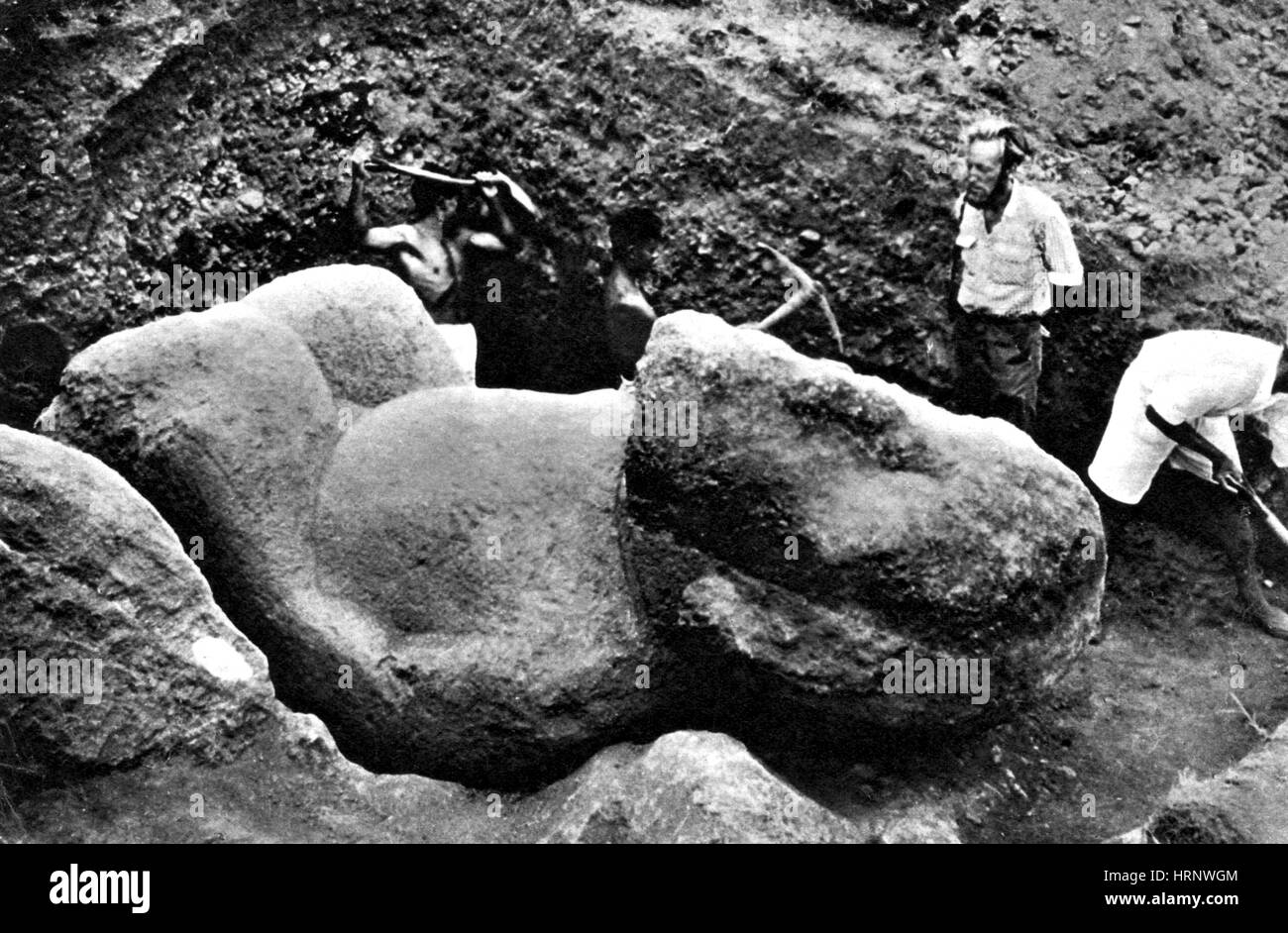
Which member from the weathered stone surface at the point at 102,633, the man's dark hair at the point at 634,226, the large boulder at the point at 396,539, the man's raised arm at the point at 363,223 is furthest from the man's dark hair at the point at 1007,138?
the weathered stone surface at the point at 102,633

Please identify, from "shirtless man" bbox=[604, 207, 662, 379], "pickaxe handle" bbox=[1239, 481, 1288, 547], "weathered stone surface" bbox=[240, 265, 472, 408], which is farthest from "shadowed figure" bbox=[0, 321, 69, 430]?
"pickaxe handle" bbox=[1239, 481, 1288, 547]

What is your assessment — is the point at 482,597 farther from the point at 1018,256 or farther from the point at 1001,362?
the point at 1018,256

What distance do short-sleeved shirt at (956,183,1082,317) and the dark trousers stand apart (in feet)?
0.20

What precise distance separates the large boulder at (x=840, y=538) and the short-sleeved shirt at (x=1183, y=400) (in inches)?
40.1

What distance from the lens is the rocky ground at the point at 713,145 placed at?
628 cm

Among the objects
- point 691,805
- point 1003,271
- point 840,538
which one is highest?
point 1003,271

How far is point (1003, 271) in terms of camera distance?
5859 millimetres

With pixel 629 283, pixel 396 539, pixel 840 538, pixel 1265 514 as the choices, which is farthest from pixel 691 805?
pixel 629 283

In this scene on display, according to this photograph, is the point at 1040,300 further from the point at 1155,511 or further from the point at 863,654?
the point at 863,654

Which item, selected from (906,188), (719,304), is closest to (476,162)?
(719,304)

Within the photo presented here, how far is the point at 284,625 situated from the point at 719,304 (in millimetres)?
2254

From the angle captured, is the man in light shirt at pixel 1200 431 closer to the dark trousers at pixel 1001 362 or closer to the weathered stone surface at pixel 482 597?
the dark trousers at pixel 1001 362

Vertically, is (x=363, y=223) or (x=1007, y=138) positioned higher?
(x=1007, y=138)

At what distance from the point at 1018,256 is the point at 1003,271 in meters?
0.07
